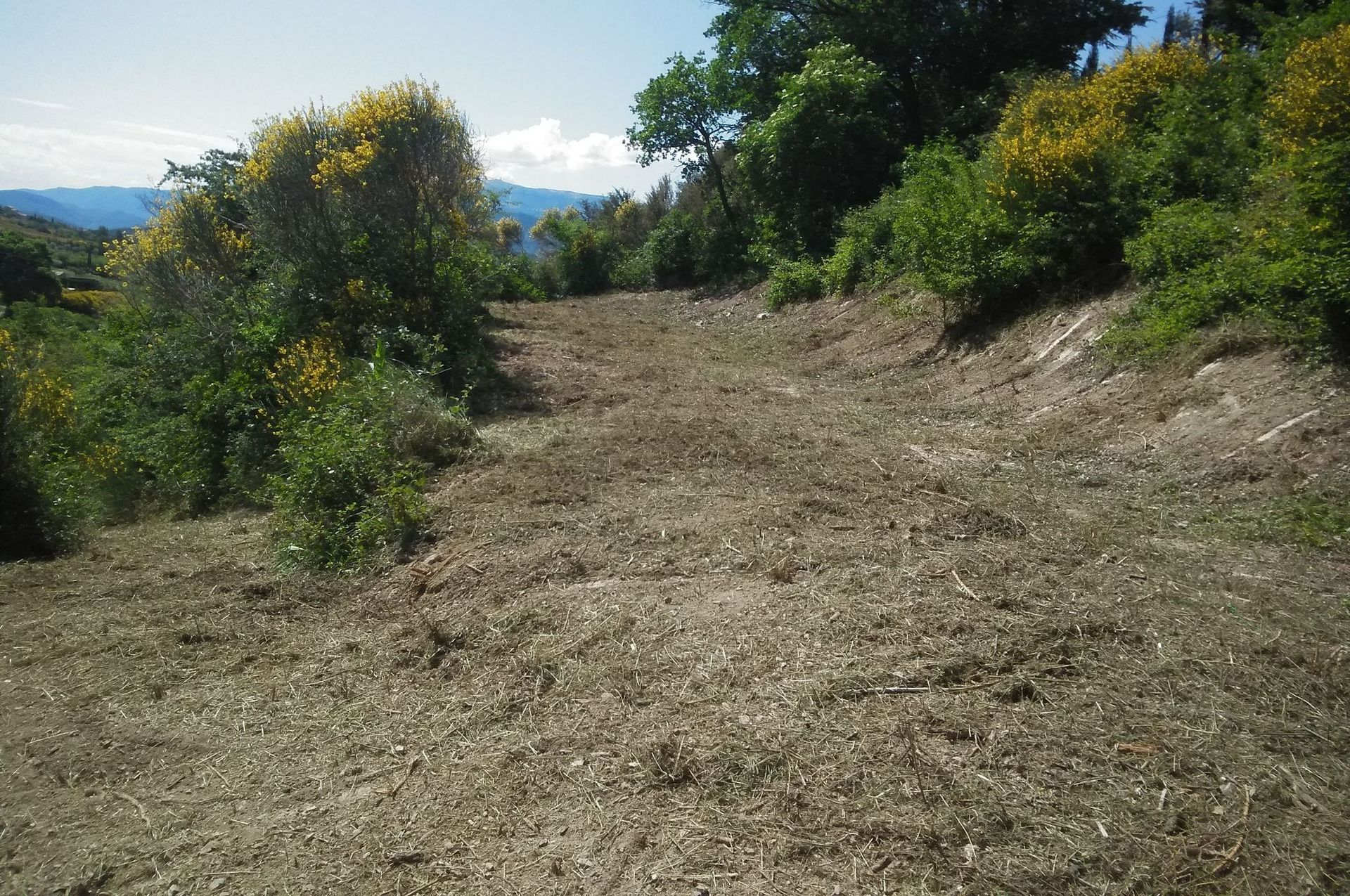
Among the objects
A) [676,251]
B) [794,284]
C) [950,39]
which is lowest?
[794,284]

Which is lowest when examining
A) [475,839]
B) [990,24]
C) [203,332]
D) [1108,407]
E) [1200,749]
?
[475,839]

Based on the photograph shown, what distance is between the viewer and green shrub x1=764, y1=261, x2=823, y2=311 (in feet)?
52.3

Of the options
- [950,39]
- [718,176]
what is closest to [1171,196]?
[950,39]

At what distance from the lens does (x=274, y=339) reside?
1059cm

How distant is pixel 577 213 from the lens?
1678 inches

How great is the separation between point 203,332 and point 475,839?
36.5 ft

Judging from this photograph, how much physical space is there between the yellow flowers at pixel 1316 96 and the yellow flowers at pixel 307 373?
8948 mm

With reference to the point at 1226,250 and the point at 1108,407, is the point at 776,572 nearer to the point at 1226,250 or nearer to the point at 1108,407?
the point at 1108,407

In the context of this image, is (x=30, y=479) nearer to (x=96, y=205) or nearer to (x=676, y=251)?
(x=676, y=251)

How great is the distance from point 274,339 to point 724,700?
9.34 meters

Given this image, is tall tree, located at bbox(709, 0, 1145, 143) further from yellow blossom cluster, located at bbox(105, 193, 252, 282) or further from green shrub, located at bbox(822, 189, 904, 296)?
yellow blossom cluster, located at bbox(105, 193, 252, 282)

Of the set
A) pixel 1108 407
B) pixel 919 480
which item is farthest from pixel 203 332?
pixel 1108 407

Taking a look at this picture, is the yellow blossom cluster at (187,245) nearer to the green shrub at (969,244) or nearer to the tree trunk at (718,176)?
the green shrub at (969,244)

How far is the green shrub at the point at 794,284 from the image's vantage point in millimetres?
15945
